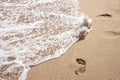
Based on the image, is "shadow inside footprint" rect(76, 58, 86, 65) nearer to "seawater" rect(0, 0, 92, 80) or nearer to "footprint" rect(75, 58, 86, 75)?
"footprint" rect(75, 58, 86, 75)

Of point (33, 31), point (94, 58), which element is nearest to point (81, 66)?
point (94, 58)

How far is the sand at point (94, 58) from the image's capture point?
7.91ft

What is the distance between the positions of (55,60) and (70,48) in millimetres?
268

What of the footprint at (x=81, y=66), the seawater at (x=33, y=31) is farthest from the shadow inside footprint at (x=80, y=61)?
the seawater at (x=33, y=31)

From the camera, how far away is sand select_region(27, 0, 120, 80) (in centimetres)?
241

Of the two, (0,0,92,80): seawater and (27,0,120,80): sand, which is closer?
(27,0,120,80): sand

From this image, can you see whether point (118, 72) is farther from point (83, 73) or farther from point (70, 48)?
point (70, 48)

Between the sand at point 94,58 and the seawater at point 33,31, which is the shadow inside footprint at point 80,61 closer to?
the sand at point 94,58

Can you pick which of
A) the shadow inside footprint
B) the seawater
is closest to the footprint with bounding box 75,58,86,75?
the shadow inside footprint

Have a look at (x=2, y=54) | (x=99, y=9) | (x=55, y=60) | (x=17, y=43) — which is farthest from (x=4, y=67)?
(x=99, y=9)

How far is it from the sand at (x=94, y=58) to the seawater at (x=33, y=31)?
0.10 metres

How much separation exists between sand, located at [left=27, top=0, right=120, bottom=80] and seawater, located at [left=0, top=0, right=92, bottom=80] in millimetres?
104

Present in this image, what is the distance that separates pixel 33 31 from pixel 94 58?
0.94m

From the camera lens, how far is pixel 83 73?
2.43 metres
